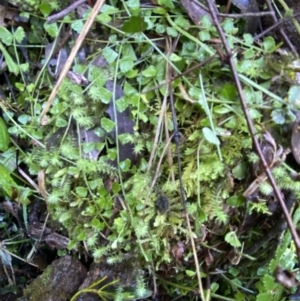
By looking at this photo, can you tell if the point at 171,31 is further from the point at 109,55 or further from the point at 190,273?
the point at 190,273

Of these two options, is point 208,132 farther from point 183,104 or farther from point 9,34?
point 9,34

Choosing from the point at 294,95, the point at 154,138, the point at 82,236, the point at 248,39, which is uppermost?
the point at 248,39

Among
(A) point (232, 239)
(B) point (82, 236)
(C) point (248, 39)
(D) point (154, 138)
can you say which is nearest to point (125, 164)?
(D) point (154, 138)

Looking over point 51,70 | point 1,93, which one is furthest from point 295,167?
point 1,93

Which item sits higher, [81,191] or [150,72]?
[150,72]

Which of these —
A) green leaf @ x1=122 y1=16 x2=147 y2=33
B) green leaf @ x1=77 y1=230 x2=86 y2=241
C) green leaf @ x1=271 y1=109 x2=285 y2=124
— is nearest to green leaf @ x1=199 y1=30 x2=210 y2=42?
green leaf @ x1=122 y1=16 x2=147 y2=33

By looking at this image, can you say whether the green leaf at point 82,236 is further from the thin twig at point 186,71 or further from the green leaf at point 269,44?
the green leaf at point 269,44

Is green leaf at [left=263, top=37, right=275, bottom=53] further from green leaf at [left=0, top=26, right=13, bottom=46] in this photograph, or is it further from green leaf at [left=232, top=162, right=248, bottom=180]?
green leaf at [left=0, top=26, right=13, bottom=46]
